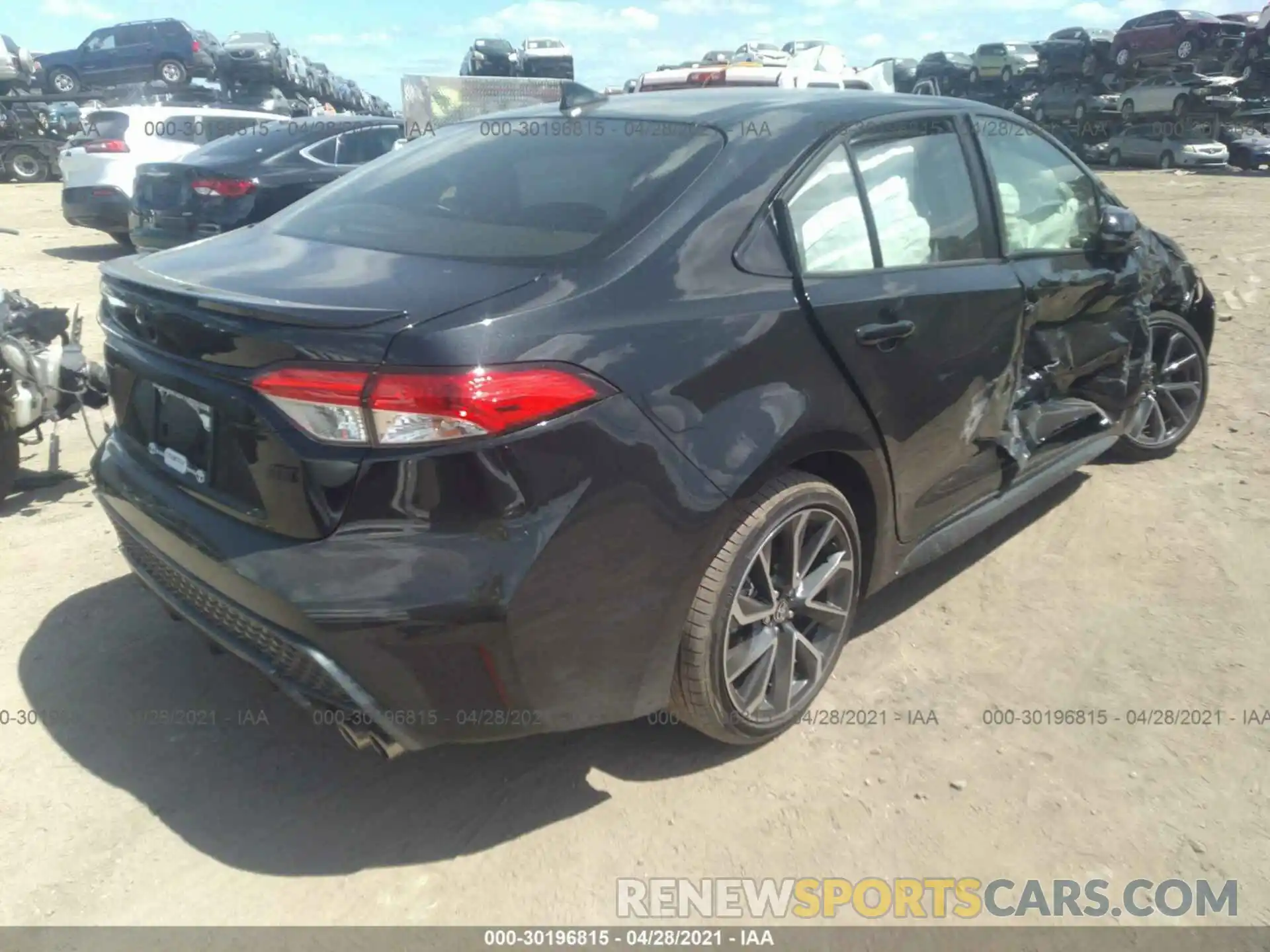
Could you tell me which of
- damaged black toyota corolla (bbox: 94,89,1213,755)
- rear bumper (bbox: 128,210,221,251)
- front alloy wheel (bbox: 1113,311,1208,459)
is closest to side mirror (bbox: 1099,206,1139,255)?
damaged black toyota corolla (bbox: 94,89,1213,755)

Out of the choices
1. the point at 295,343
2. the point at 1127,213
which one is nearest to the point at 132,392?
the point at 295,343

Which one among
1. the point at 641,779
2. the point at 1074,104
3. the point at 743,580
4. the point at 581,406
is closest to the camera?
the point at 581,406

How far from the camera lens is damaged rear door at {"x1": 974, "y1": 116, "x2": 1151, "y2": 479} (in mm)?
3578

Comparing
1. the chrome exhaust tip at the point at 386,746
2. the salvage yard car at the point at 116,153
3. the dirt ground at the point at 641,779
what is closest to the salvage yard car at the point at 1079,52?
the salvage yard car at the point at 116,153

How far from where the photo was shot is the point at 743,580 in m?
2.59

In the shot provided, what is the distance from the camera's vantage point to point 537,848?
254 cm

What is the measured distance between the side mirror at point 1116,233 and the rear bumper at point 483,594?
2.39 m

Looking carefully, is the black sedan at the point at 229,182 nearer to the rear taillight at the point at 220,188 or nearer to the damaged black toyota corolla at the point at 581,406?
the rear taillight at the point at 220,188

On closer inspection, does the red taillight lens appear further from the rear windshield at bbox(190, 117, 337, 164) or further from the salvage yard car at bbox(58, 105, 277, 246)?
the rear windshield at bbox(190, 117, 337, 164)

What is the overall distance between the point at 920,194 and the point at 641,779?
198cm

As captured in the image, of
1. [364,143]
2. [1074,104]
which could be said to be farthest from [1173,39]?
[364,143]

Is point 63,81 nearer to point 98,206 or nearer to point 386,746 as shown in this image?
point 98,206

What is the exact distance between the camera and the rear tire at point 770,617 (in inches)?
100

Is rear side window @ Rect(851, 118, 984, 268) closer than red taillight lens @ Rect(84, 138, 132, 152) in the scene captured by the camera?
Yes
